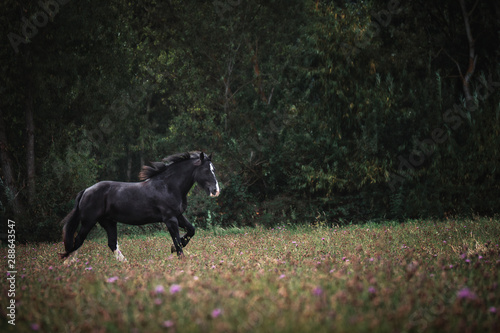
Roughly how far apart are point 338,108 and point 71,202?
11208mm

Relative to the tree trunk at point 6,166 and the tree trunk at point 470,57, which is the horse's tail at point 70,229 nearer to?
the tree trunk at point 6,166

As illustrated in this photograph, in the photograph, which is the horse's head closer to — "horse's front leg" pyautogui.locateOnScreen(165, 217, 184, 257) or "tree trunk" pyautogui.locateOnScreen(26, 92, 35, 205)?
"horse's front leg" pyautogui.locateOnScreen(165, 217, 184, 257)

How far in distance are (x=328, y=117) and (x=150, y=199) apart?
367 inches

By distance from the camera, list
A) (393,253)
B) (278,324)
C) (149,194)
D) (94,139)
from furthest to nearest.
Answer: (94,139), (149,194), (393,253), (278,324)

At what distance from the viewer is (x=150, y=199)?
27.2 feet

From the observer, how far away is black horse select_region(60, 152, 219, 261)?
8234 millimetres

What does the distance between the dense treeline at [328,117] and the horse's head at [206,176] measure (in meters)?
7.78

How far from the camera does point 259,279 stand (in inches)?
169

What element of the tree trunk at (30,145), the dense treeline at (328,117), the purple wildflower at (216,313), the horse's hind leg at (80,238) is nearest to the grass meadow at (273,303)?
the purple wildflower at (216,313)

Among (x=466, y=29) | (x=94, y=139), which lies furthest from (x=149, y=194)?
(x=94, y=139)

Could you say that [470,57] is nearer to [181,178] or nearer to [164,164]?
[181,178]

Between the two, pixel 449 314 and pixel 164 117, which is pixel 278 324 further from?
pixel 164 117

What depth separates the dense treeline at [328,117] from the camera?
46.2ft

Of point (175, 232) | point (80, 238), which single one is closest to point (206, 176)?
point (175, 232)
